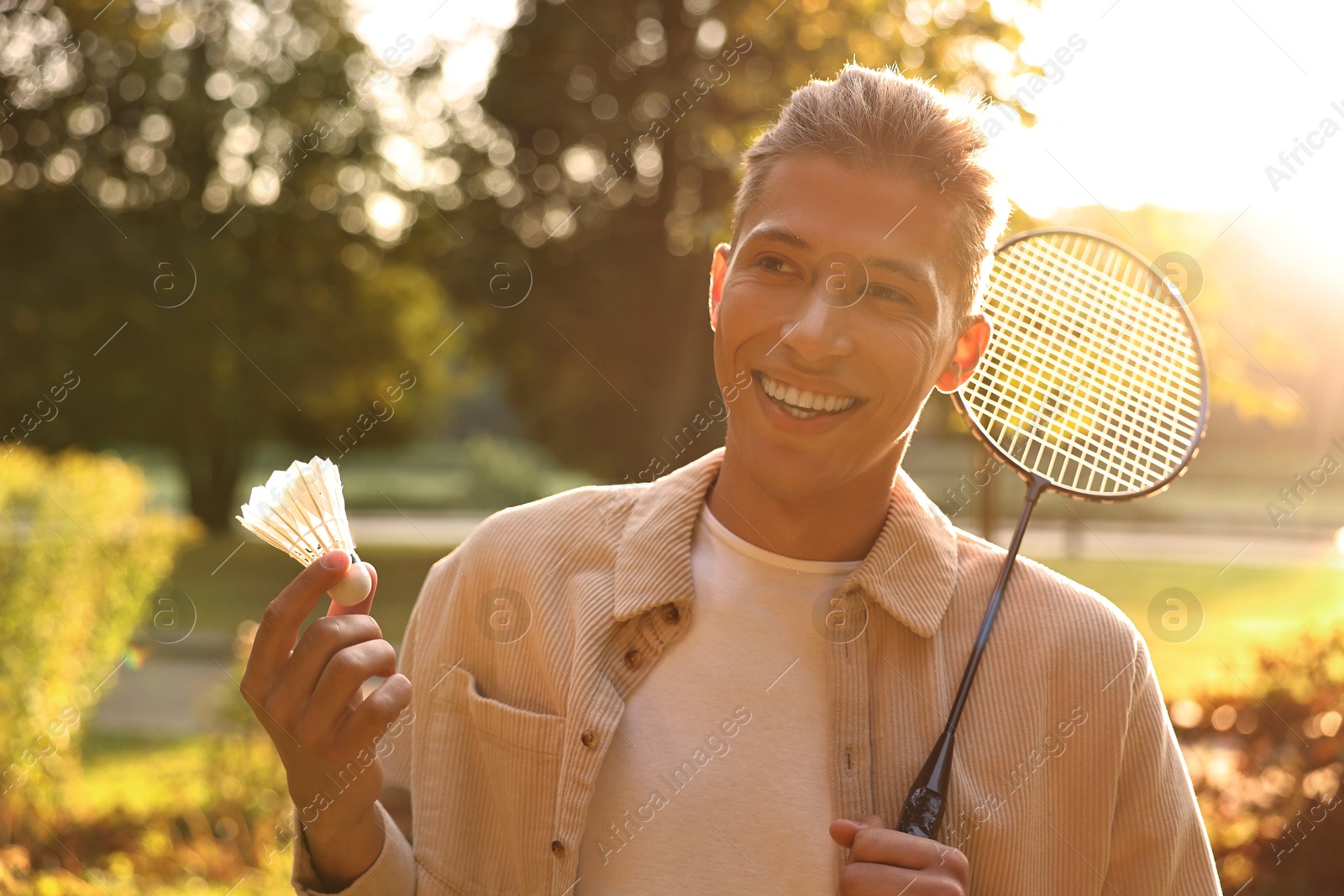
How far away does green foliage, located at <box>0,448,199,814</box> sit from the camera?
6523mm

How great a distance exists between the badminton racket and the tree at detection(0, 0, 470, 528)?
1706 cm

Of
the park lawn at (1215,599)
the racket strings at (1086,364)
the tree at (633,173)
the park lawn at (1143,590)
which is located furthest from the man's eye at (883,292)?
the park lawn at (1143,590)

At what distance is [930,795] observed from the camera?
6.87ft

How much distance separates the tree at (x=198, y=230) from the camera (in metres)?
19.7

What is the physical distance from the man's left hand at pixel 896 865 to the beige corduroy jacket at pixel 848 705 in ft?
0.49

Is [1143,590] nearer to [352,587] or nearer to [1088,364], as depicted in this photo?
[1088,364]

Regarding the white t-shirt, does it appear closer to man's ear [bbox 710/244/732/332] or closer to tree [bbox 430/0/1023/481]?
man's ear [bbox 710/244/732/332]

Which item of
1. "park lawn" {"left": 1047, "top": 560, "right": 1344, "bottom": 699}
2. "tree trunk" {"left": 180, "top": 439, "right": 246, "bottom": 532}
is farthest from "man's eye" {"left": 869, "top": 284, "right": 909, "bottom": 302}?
"tree trunk" {"left": 180, "top": 439, "right": 246, "bottom": 532}

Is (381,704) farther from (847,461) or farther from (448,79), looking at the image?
(448,79)

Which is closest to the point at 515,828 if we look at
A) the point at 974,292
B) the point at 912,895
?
the point at 912,895

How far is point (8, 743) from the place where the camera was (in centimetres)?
644

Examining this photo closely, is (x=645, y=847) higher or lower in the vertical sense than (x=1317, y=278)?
higher

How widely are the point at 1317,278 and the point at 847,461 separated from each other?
44.3 feet

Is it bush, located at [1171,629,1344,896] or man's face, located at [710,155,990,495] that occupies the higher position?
man's face, located at [710,155,990,495]
